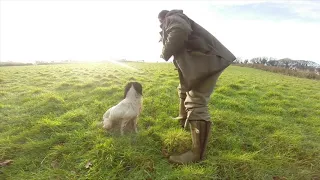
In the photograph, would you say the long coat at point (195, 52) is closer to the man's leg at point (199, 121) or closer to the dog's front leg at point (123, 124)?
the man's leg at point (199, 121)

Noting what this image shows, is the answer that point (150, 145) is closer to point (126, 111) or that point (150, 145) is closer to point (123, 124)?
point (123, 124)

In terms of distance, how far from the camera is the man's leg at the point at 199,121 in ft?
12.2

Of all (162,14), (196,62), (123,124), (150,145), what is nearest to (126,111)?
(123,124)

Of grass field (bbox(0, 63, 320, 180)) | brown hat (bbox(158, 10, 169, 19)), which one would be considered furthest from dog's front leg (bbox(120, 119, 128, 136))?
brown hat (bbox(158, 10, 169, 19))

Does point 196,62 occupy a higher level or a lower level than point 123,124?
higher

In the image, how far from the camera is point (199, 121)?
12.2 ft

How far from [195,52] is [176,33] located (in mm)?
480

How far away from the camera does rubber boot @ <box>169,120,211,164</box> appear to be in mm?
3717

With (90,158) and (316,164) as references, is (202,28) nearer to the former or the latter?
(90,158)

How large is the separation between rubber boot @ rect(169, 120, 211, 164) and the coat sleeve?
123 cm

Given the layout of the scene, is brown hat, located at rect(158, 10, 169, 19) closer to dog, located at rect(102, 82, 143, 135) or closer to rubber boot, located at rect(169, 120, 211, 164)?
dog, located at rect(102, 82, 143, 135)

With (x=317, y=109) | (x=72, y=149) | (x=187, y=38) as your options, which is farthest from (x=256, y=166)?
(x=317, y=109)

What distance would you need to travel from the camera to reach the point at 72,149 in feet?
13.6

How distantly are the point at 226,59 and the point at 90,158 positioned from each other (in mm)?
2664
